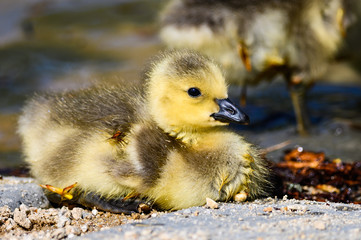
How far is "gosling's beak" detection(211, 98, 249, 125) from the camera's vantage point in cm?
231

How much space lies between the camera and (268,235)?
180cm

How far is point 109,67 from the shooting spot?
21.6ft

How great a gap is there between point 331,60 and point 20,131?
2.32m

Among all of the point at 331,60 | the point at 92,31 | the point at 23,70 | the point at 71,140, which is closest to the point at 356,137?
the point at 331,60

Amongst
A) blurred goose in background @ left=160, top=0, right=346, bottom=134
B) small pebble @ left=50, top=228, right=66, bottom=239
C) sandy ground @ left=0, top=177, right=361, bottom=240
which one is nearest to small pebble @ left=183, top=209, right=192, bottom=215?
sandy ground @ left=0, top=177, right=361, bottom=240

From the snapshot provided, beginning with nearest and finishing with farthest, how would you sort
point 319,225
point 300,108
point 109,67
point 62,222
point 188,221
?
point 319,225 < point 188,221 < point 62,222 < point 300,108 < point 109,67

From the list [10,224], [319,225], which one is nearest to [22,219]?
[10,224]

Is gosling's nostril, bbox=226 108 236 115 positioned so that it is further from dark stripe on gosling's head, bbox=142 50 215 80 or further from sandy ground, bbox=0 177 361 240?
sandy ground, bbox=0 177 361 240

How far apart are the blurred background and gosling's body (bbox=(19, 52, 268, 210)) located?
0.28 meters

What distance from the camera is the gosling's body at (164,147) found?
2307 millimetres

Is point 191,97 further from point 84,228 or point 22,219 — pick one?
point 22,219

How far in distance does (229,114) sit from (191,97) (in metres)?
0.17

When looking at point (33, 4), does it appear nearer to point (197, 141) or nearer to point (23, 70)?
point (23, 70)

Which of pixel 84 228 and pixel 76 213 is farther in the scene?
pixel 76 213
